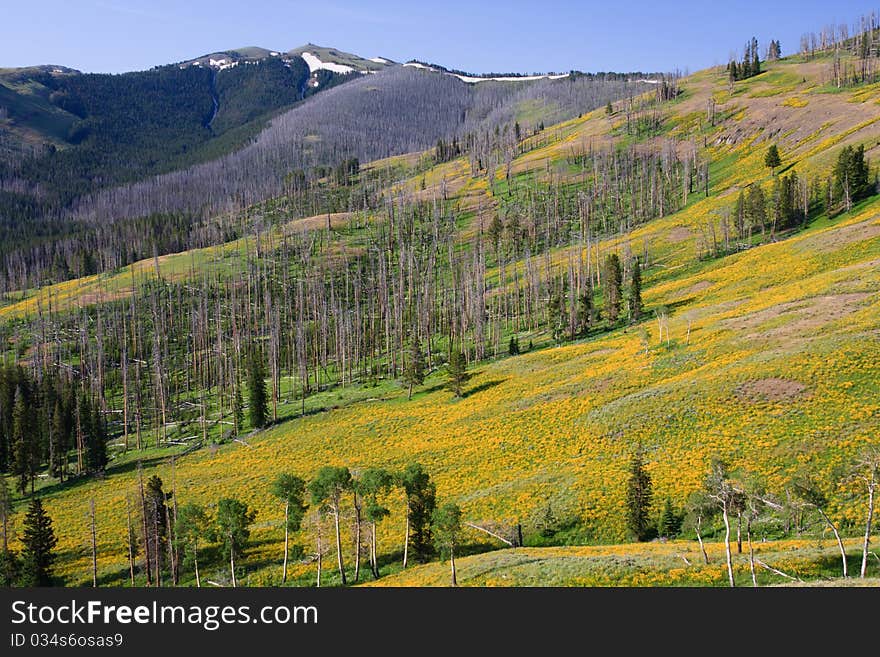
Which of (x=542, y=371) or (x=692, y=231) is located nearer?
(x=542, y=371)

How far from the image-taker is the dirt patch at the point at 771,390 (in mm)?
48625

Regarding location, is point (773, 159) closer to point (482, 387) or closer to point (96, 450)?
point (482, 387)

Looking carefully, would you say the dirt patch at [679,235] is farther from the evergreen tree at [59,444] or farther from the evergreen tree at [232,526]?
the evergreen tree at [59,444]

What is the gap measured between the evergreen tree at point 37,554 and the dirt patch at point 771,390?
193 ft

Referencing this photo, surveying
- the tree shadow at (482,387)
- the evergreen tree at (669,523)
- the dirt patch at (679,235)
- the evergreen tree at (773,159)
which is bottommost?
the evergreen tree at (669,523)

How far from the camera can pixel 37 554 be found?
1864 inches

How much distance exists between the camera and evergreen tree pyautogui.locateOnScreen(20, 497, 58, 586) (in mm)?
46375

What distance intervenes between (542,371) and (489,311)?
163 ft

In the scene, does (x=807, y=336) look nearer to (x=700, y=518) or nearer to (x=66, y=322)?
(x=700, y=518)

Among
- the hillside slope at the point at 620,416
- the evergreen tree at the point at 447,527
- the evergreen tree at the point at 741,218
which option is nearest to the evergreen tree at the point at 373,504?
the evergreen tree at the point at 447,527

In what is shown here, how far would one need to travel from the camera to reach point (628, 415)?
55625 millimetres

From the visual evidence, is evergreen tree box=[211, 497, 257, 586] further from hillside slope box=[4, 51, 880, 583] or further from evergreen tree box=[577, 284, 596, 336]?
evergreen tree box=[577, 284, 596, 336]

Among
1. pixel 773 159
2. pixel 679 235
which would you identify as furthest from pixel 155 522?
pixel 773 159

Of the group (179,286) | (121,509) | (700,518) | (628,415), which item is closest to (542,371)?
(628,415)
